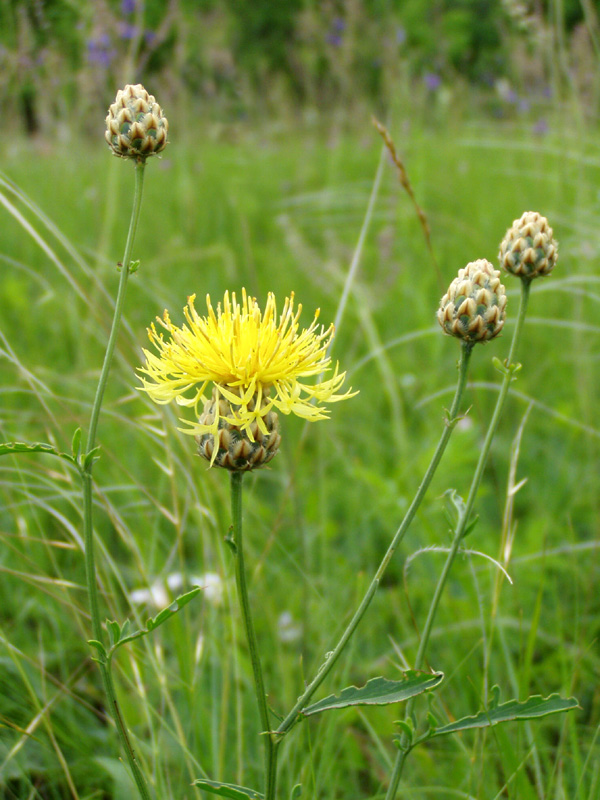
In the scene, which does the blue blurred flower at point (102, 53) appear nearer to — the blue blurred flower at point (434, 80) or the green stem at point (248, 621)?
the green stem at point (248, 621)

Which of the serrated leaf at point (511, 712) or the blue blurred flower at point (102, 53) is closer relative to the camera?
the serrated leaf at point (511, 712)

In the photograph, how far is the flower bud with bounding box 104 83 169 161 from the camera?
1268 millimetres

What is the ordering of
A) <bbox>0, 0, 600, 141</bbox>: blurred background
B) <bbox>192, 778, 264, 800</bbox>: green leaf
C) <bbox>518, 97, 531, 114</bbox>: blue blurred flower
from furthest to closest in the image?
<bbox>518, 97, 531, 114</bbox>: blue blurred flower
<bbox>0, 0, 600, 141</bbox>: blurred background
<bbox>192, 778, 264, 800</bbox>: green leaf

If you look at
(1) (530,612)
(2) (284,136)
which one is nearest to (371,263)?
(1) (530,612)

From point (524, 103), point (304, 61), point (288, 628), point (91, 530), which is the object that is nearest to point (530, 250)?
point (91, 530)

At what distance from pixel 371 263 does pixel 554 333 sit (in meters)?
1.81

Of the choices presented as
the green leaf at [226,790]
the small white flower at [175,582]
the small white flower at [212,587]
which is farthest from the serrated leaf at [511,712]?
the small white flower at [175,582]

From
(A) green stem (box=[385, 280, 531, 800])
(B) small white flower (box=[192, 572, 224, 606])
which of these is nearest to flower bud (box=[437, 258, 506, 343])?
(A) green stem (box=[385, 280, 531, 800])

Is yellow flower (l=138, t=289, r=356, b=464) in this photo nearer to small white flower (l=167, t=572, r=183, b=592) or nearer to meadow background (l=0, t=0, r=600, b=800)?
meadow background (l=0, t=0, r=600, b=800)

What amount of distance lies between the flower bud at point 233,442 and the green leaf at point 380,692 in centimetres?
40

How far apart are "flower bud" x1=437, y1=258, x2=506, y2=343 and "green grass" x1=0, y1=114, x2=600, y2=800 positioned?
0.53 m

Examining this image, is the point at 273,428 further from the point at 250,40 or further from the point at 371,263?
the point at 250,40

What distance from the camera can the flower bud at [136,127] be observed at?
127 cm

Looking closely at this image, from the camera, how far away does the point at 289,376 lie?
131cm
